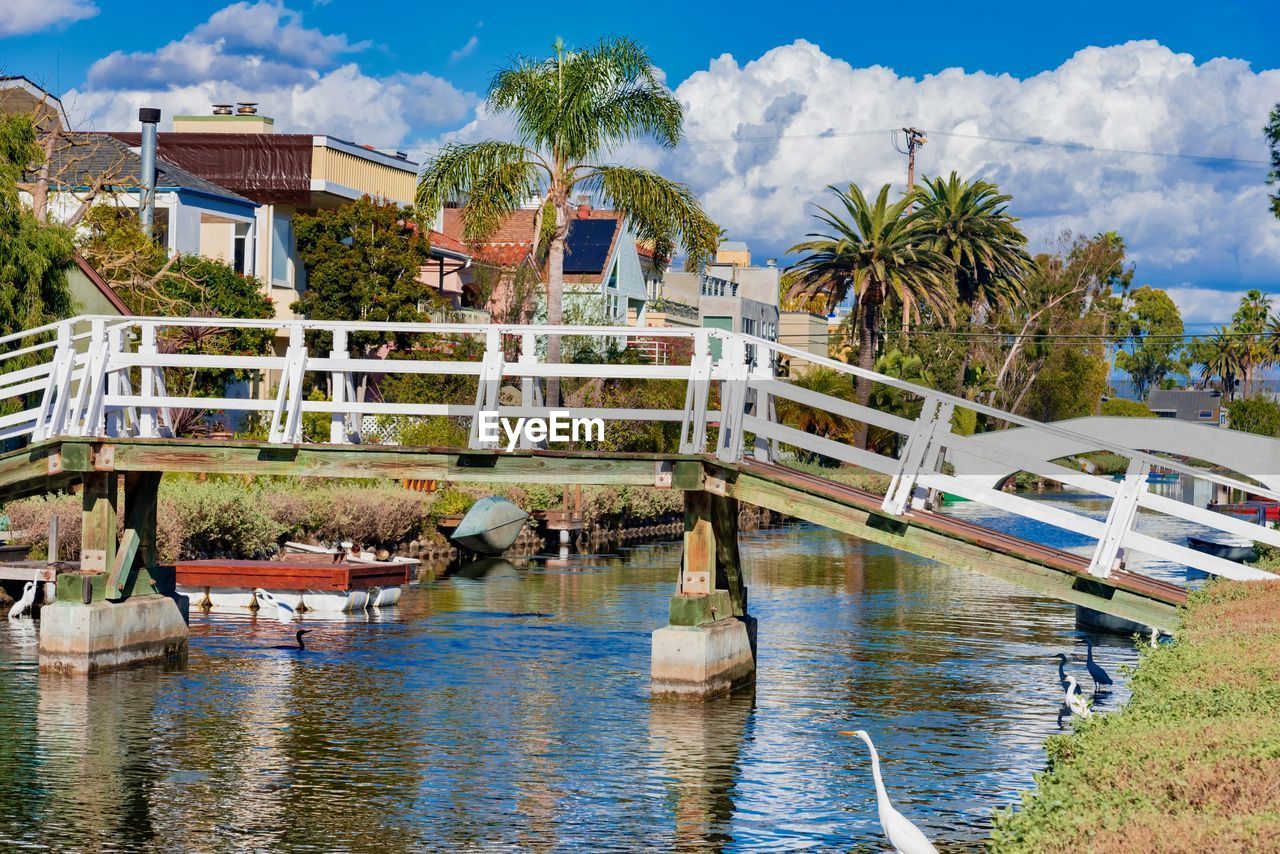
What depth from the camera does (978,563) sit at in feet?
65.6

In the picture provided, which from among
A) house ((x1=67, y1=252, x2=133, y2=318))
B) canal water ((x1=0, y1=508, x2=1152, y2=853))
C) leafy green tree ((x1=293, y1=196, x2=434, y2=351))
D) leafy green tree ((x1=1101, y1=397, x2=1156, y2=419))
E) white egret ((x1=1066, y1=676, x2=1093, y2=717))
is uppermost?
leafy green tree ((x1=293, y1=196, x2=434, y2=351))

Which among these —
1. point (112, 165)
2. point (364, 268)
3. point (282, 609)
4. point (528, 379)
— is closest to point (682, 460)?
point (528, 379)

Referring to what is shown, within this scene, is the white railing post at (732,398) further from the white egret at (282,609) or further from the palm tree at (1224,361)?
the palm tree at (1224,361)

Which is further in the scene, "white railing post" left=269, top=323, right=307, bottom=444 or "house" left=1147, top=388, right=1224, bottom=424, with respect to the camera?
"house" left=1147, top=388, right=1224, bottom=424

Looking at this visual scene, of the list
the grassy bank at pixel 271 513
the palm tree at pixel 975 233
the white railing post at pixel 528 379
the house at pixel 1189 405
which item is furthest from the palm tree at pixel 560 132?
the house at pixel 1189 405

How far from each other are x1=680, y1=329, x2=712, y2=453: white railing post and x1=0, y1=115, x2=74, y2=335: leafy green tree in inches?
751

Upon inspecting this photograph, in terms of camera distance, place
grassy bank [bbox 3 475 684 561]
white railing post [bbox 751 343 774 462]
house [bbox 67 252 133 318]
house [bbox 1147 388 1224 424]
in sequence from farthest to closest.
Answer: house [bbox 1147 388 1224 424]
house [bbox 67 252 133 318]
grassy bank [bbox 3 475 684 561]
white railing post [bbox 751 343 774 462]

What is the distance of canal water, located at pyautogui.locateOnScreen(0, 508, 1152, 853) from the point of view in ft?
51.1

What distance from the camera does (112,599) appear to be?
23625 mm

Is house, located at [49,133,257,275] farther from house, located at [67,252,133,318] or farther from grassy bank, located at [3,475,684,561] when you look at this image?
grassy bank, located at [3,475,684,561]

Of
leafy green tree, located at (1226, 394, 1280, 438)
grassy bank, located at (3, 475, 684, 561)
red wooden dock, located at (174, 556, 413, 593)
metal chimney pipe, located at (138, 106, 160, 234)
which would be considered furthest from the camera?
leafy green tree, located at (1226, 394, 1280, 438)

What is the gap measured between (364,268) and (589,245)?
29.5 m

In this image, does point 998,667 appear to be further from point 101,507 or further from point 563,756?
point 101,507

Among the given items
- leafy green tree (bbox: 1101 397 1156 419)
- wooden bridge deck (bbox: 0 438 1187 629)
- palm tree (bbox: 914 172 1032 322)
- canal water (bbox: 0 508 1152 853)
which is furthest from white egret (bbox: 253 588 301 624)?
leafy green tree (bbox: 1101 397 1156 419)
